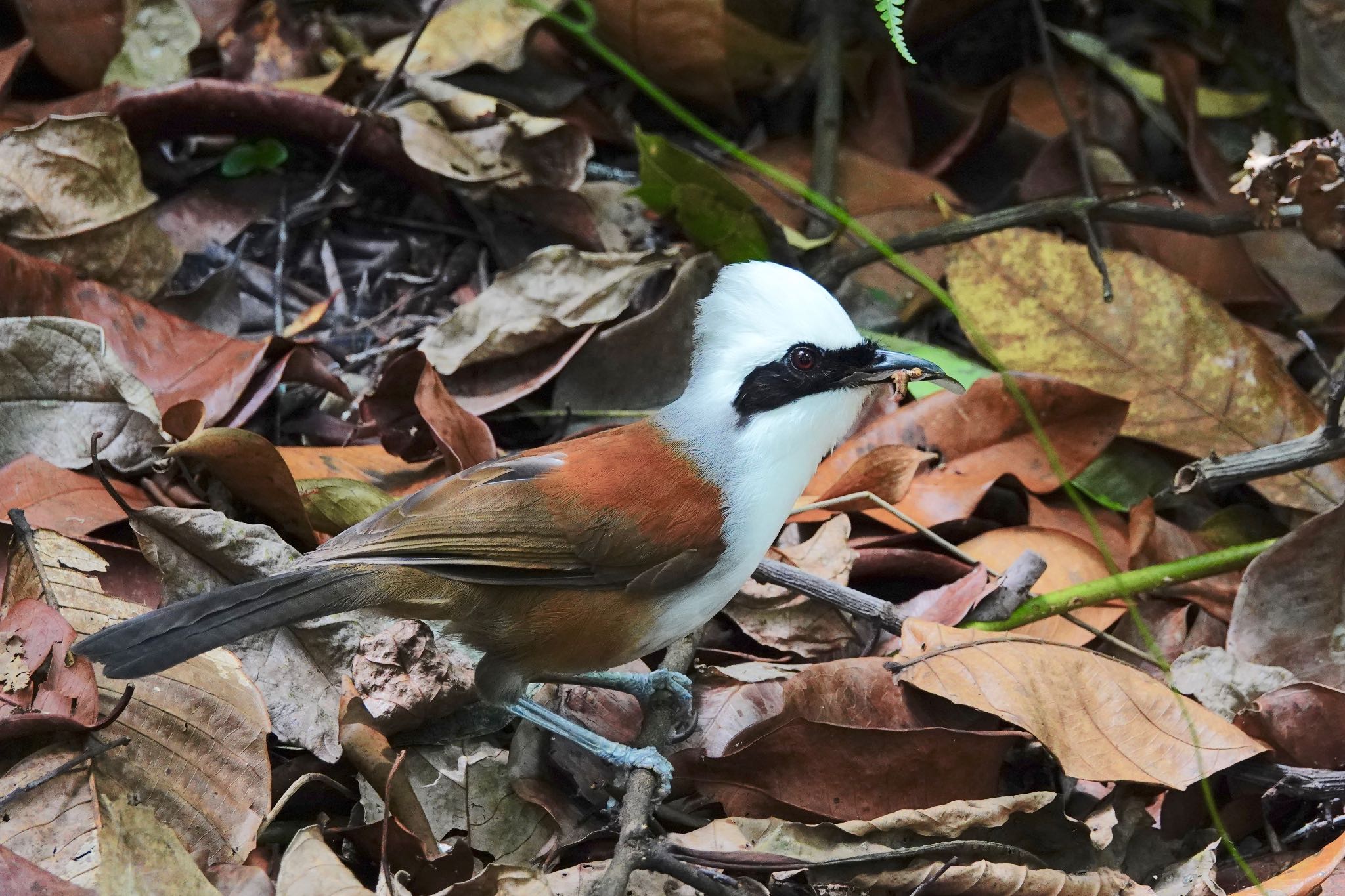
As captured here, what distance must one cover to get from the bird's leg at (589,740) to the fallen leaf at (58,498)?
119 centimetres

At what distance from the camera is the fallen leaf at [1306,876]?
2.86 metres

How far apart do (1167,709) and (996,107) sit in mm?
2774

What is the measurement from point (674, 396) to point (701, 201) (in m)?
0.68

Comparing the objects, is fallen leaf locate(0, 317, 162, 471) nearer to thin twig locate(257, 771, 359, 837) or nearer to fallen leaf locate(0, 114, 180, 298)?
fallen leaf locate(0, 114, 180, 298)

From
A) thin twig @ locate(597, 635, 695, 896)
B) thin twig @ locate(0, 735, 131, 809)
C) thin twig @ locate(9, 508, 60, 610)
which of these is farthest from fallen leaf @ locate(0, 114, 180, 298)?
thin twig @ locate(597, 635, 695, 896)

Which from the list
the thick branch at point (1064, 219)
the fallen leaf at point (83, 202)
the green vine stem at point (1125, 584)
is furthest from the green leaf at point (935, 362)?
the fallen leaf at point (83, 202)

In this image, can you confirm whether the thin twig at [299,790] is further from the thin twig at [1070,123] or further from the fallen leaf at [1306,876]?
the thin twig at [1070,123]

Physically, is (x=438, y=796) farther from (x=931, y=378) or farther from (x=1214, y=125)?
(x=1214, y=125)

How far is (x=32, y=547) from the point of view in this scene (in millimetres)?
3215

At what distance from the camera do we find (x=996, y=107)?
206 inches

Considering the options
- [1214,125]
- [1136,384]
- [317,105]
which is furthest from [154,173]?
[1214,125]

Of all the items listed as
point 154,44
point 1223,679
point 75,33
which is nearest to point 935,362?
point 1223,679

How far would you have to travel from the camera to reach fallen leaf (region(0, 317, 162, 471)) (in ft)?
12.0

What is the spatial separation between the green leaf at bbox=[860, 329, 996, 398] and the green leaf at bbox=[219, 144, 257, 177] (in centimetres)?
223
